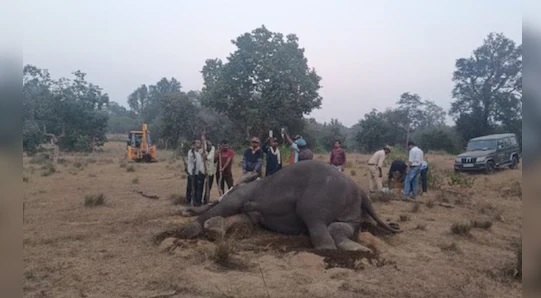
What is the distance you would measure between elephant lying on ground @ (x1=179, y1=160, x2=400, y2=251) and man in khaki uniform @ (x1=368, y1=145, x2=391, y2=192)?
200 inches

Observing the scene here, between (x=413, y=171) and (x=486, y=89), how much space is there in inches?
1003

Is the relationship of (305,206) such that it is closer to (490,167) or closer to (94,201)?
(94,201)

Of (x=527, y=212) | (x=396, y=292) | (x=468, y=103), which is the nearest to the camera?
(x=527, y=212)

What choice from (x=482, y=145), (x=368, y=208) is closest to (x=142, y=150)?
(x=482, y=145)

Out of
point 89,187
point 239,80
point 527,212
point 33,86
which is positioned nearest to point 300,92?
point 239,80

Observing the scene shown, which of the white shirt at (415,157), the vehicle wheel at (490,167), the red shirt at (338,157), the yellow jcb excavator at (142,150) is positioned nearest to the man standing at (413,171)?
the white shirt at (415,157)

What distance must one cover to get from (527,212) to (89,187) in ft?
53.6

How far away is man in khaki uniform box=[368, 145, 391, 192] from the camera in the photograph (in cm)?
1312

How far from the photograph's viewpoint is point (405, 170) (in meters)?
14.0

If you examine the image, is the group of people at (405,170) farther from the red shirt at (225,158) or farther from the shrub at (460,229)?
the red shirt at (225,158)

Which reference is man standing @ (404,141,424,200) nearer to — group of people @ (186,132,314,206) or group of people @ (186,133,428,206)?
group of people @ (186,133,428,206)

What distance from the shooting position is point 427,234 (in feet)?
28.3

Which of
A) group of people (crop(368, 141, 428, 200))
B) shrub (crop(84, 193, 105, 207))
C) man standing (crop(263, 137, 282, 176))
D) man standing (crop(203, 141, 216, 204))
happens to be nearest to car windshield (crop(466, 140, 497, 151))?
group of people (crop(368, 141, 428, 200))

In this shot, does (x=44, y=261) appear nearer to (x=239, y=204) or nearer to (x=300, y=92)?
(x=239, y=204)
